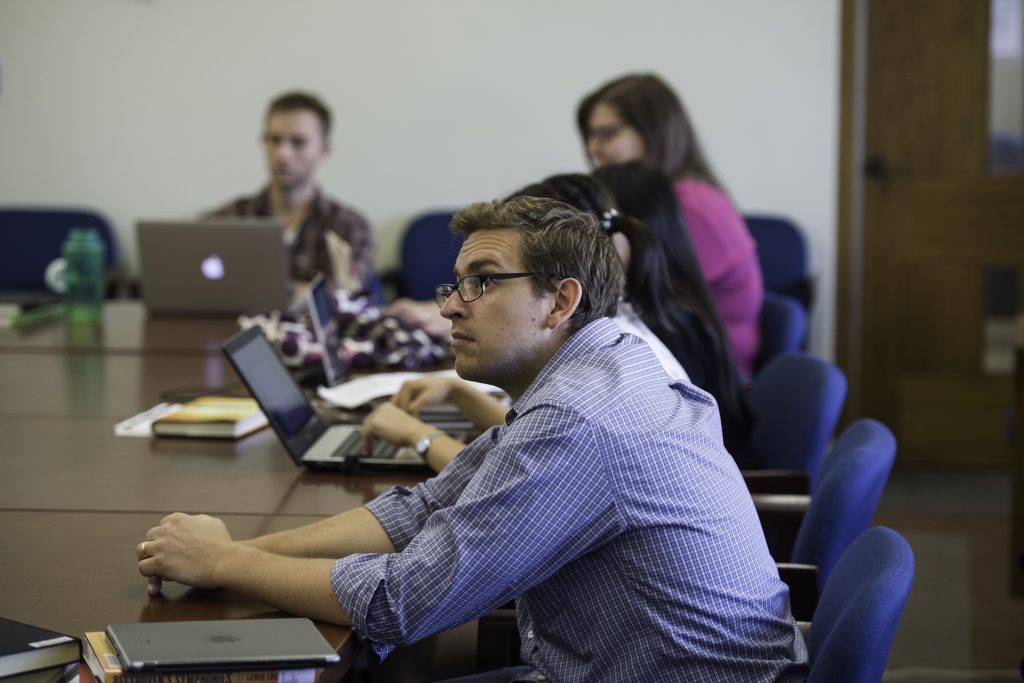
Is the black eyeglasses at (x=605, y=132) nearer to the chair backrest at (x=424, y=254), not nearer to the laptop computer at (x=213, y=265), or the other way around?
the laptop computer at (x=213, y=265)

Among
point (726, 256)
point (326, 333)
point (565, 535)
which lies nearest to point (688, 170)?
point (726, 256)

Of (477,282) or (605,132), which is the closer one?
(477,282)

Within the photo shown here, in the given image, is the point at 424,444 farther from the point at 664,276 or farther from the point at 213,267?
the point at 213,267

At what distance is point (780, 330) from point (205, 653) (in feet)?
7.89

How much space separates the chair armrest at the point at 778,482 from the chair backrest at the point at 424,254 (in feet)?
9.37

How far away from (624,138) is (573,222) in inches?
77.1

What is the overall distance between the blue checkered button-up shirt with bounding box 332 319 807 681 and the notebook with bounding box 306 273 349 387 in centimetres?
124

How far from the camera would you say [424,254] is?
507 cm

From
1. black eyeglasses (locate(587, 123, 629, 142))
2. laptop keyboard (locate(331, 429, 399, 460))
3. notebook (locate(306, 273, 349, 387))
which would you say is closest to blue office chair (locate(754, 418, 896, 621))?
laptop keyboard (locate(331, 429, 399, 460))

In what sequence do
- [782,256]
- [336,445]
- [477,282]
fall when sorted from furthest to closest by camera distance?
[782,256] → [336,445] → [477,282]

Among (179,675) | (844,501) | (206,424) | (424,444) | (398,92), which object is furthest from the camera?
(398,92)

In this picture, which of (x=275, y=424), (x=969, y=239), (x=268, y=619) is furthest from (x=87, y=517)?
(x=969, y=239)

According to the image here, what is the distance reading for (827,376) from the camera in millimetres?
2475

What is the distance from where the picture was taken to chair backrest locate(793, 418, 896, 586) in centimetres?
187
